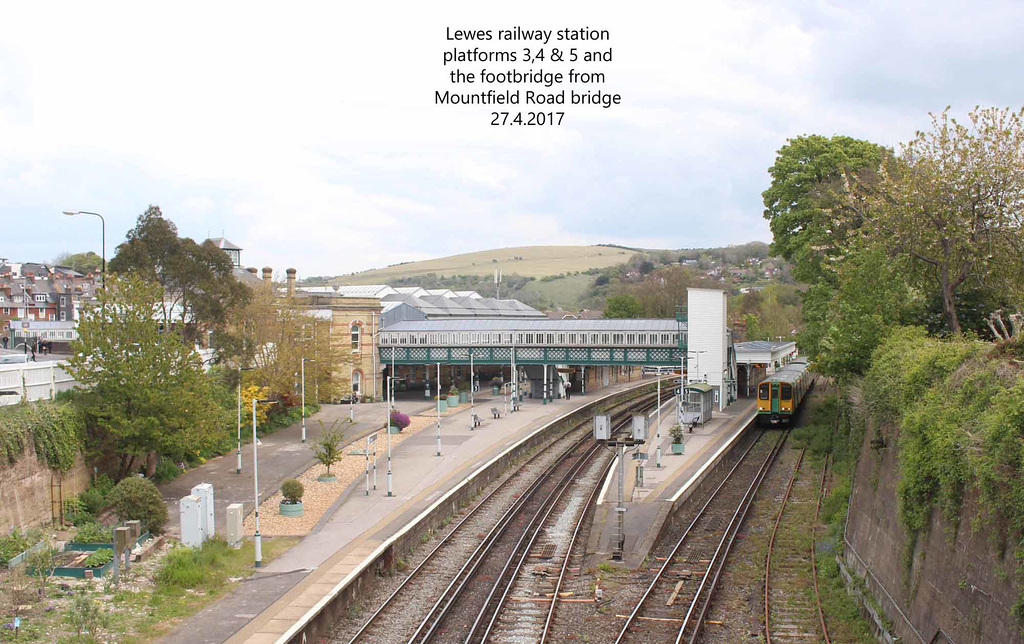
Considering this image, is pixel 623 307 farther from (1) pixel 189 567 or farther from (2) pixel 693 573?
(1) pixel 189 567

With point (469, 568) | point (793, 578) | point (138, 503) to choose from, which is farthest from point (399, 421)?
point (793, 578)

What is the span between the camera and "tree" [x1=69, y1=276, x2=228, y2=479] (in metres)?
24.1

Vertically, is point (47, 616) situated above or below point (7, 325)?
below

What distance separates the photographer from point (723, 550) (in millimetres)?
20828

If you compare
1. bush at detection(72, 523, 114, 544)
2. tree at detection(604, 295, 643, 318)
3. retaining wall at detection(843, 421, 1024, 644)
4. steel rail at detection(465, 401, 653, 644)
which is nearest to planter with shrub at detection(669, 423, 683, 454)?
steel rail at detection(465, 401, 653, 644)

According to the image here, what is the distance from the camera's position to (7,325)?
193 ft

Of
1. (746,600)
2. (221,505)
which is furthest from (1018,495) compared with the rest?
(221,505)

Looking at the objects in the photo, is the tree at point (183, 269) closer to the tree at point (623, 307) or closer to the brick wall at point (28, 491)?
the brick wall at point (28, 491)

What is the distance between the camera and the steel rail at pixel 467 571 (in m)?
15.4

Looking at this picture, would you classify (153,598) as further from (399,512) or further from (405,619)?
(399,512)

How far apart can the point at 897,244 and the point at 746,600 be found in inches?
528

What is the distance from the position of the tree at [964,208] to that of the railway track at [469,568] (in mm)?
13346

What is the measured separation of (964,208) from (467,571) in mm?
17108

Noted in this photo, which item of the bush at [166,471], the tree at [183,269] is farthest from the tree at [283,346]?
the bush at [166,471]
